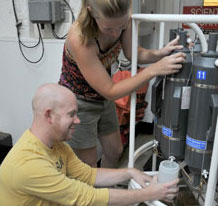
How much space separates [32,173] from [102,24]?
22.4 inches

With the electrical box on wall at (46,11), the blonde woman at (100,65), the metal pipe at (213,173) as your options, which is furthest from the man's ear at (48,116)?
the electrical box on wall at (46,11)

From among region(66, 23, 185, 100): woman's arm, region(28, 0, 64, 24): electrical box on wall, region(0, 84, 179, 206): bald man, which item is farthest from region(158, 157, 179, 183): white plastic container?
region(28, 0, 64, 24): electrical box on wall

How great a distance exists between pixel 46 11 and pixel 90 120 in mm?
897

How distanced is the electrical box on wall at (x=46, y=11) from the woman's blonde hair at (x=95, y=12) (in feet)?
2.84

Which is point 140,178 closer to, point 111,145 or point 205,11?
point 111,145

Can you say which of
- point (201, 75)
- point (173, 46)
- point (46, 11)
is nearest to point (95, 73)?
point (173, 46)

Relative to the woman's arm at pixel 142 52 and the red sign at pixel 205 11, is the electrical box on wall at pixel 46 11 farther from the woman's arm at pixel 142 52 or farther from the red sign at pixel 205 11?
the red sign at pixel 205 11

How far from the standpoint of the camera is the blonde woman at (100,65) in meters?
0.92

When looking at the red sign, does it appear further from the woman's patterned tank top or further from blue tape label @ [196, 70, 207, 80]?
blue tape label @ [196, 70, 207, 80]

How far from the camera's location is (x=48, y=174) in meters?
0.94

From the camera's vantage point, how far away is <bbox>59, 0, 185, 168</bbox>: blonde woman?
3.02 feet

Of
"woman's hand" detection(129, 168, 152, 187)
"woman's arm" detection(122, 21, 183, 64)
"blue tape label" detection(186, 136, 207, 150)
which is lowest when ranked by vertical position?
"woman's hand" detection(129, 168, 152, 187)

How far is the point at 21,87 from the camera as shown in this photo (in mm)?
2230

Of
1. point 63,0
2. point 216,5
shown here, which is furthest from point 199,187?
point 216,5
